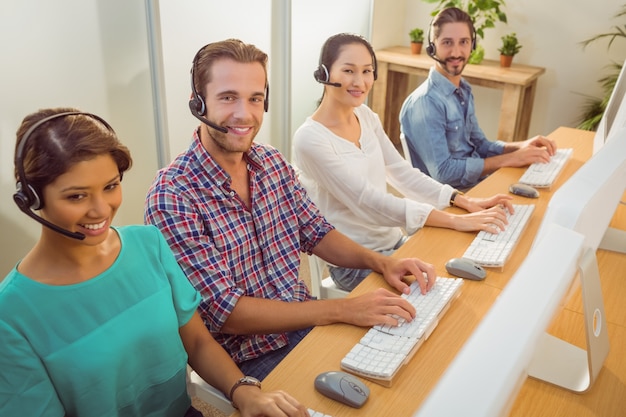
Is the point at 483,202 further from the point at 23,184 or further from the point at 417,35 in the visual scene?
the point at 417,35

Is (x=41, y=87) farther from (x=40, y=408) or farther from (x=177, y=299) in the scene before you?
(x=40, y=408)

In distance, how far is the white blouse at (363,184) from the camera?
1.77m

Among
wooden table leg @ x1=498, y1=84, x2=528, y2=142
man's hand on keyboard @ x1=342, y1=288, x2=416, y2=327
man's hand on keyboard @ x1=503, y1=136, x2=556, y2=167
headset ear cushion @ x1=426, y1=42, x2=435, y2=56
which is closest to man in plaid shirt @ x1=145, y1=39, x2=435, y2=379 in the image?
man's hand on keyboard @ x1=342, y1=288, x2=416, y2=327

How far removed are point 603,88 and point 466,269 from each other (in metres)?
2.79

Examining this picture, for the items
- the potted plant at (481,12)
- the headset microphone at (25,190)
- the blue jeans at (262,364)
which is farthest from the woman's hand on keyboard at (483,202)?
the potted plant at (481,12)

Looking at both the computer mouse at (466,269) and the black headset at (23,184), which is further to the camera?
the computer mouse at (466,269)

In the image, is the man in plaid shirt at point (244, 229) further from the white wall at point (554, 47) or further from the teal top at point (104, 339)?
the white wall at point (554, 47)

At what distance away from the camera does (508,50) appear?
144 inches

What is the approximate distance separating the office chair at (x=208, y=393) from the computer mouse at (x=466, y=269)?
1.99 ft

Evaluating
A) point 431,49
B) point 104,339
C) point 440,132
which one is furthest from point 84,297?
point 431,49

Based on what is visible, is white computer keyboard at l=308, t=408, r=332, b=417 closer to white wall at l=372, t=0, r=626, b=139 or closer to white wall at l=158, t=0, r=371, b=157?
white wall at l=158, t=0, r=371, b=157

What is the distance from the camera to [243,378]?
3.58 feet

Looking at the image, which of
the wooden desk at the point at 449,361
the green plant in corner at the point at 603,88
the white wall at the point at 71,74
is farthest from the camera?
the green plant in corner at the point at 603,88

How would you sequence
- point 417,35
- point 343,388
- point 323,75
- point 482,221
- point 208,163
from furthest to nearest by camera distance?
1. point 417,35
2. point 323,75
3. point 482,221
4. point 208,163
5. point 343,388
